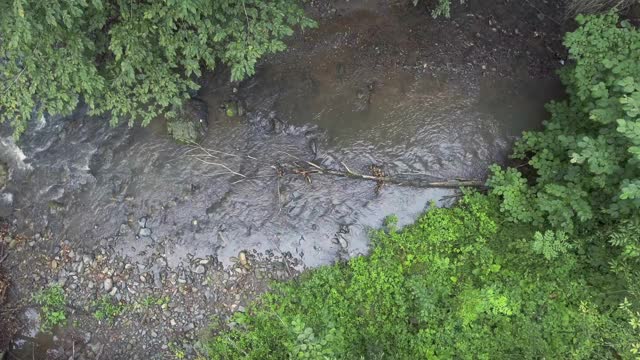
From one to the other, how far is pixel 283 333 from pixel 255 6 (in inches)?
155

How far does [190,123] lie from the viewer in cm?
670

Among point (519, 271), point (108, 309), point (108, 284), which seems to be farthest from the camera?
point (108, 284)

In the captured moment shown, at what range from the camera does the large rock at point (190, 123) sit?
667 centimetres

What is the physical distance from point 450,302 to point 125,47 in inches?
189

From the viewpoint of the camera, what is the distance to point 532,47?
6.91 metres

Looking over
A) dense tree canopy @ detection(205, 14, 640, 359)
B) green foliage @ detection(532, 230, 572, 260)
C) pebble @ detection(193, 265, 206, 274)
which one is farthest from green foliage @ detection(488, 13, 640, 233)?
pebble @ detection(193, 265, 206, 274)

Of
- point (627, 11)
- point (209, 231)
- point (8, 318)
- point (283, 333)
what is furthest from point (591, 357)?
point (8, 318)

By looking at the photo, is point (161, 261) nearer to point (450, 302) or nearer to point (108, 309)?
point (108, 309)

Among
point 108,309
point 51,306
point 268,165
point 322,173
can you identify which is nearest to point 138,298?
point 108,309

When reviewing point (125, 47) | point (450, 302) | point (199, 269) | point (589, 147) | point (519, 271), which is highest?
point (125, 47)

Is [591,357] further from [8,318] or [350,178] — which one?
[8,318]

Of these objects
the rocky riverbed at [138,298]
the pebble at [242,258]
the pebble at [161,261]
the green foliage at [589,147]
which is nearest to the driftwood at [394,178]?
the green foliage at [589,147]

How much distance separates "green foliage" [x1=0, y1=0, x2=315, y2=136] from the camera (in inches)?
181

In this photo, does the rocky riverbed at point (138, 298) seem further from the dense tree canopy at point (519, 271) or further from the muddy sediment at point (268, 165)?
the dense tree canopy at point (519, 271)
